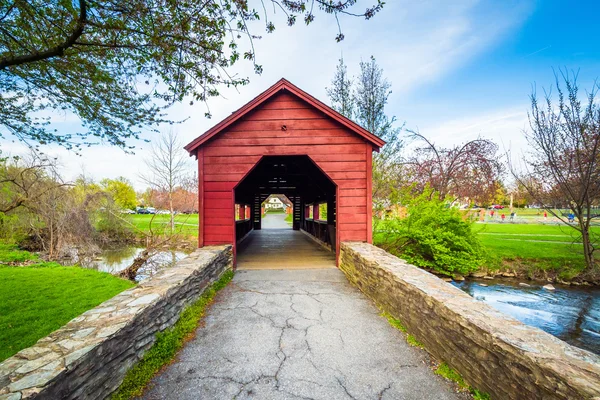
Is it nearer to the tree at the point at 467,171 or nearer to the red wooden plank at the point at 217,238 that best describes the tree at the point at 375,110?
the tree at the point at 467,171

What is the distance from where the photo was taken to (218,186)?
654 centimetres

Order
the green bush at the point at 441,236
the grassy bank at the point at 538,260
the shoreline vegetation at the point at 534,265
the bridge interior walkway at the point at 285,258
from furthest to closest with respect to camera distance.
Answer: the grassy bank at the point at 538,260, the shoreline vegetation at the point at 534,265, the green bush at the point at 441,236, the bridge interior walkway at the point at 285,258

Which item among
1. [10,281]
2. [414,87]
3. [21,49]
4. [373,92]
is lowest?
[10,281]

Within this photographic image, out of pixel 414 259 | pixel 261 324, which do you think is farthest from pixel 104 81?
pixel 414 259

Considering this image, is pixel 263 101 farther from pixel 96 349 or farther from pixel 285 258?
pixel 96 349

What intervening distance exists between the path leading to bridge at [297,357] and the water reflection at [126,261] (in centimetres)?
546

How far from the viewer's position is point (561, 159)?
27.9 feet

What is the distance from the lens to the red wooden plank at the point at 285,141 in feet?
21.3

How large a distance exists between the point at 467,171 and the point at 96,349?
512 inches

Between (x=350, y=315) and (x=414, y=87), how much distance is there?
59.7 feet

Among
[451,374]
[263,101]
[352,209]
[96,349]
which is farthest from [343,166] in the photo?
[96,349]

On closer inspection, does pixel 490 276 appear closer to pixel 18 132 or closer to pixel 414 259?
pixel 414 259

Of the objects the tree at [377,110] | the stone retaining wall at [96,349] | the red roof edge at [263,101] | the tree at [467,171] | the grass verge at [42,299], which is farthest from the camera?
the tree at [377,110]

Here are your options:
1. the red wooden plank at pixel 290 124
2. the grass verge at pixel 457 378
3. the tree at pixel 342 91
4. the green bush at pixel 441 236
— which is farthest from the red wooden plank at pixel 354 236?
the tree at pixel 342 91
